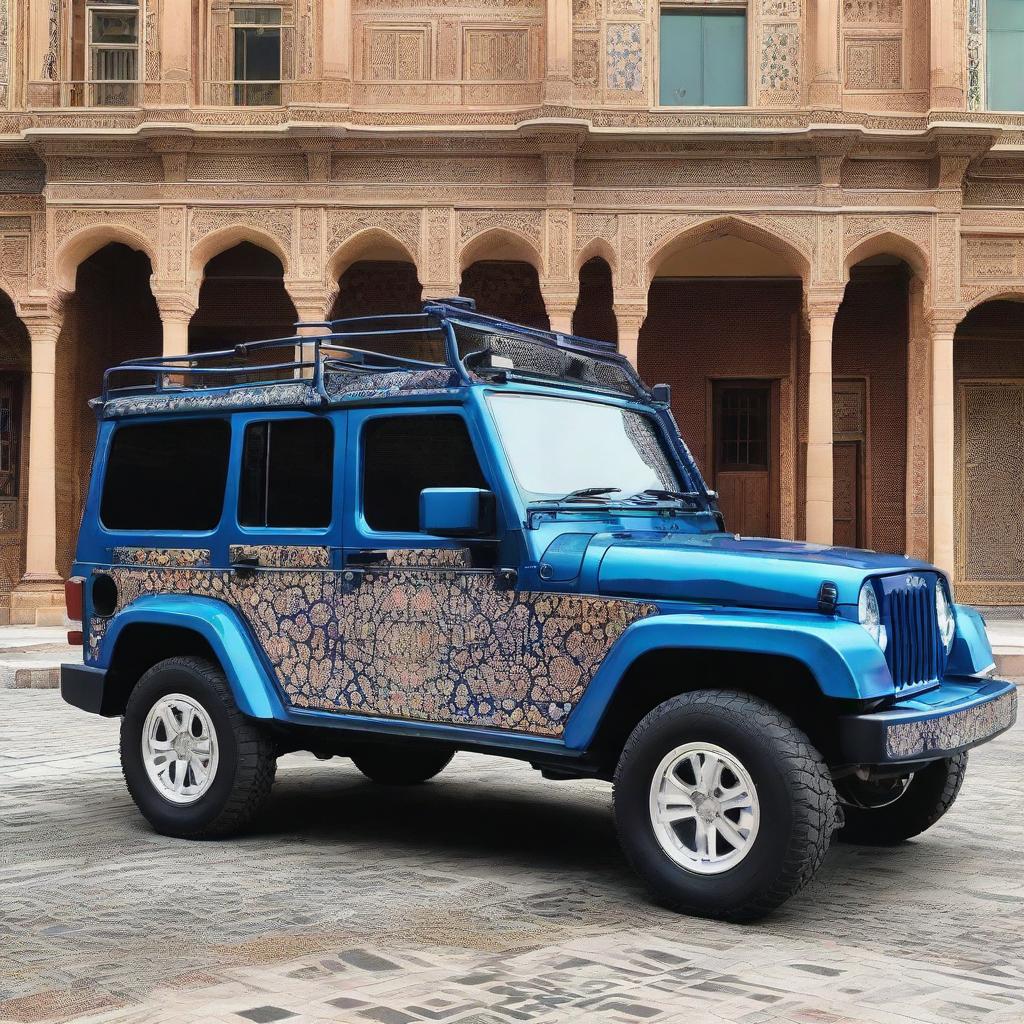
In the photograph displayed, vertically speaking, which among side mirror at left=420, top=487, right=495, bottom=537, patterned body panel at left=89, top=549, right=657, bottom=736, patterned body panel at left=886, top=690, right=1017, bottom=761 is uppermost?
side mirror at left=420, top=487, right=495, bottom=537

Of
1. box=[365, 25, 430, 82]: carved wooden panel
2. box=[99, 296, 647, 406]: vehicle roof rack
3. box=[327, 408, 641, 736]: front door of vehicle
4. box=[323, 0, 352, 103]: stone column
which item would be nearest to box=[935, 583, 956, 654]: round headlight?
box=[327, 408, 641, 736]: front door of vehicle

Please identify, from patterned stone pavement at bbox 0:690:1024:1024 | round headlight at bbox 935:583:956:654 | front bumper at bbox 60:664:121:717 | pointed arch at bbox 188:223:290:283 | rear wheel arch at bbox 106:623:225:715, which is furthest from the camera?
pointed arch at bbox 188:223:290:283

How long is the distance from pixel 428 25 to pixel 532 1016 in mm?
20080

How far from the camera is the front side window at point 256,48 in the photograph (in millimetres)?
22109

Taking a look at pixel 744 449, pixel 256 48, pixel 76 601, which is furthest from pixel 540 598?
pixel 744 449

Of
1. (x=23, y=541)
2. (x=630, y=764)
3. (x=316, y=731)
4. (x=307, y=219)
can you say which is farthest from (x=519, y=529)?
(x=23, y=541)

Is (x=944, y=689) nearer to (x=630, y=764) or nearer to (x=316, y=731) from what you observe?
(x=630, y=764)

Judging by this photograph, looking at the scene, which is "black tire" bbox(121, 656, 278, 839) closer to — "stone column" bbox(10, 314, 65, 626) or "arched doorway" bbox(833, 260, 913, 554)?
"stone column" bbox(10, 314, 65, 626)

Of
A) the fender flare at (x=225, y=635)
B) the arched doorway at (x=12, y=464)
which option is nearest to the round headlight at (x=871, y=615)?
the fender flare at (x=225, y=635)

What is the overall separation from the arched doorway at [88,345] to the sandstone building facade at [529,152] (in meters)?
1.42

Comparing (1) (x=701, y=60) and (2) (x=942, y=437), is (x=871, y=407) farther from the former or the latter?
(1) (x=701, y=60)

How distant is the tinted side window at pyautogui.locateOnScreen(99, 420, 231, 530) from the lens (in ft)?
20.6

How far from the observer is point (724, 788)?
4.72 meters

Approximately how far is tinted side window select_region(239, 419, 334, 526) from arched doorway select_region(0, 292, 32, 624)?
761 inches
